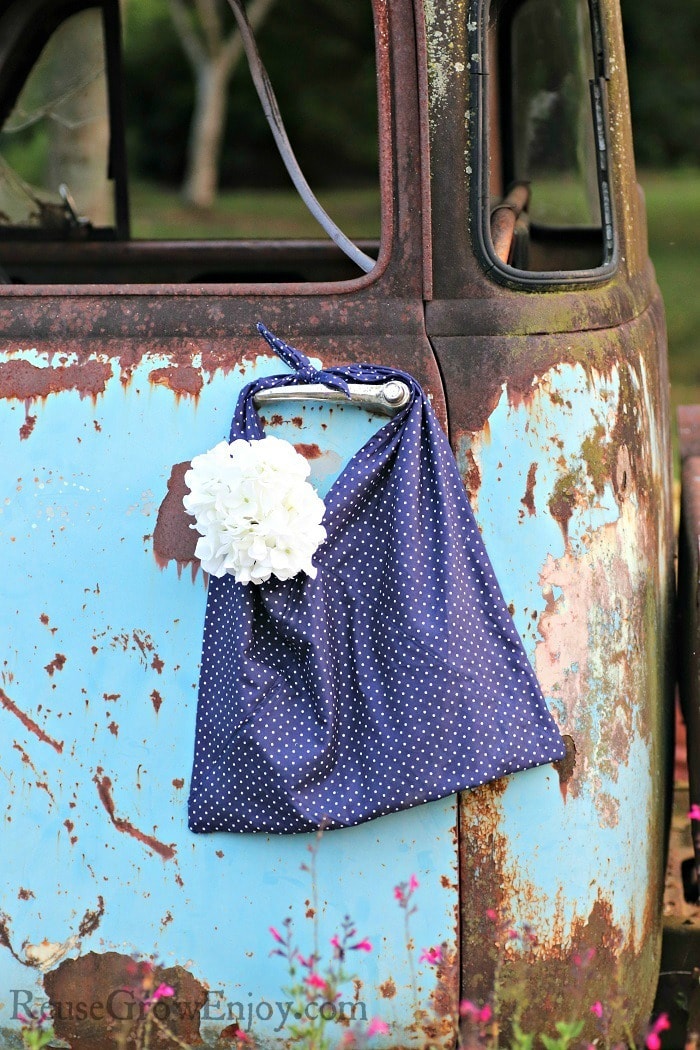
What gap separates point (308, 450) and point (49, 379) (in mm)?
395

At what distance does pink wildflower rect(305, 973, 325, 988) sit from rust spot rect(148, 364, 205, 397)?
82 centimetres

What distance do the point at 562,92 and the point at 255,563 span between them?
2023mm

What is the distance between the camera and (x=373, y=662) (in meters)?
1.73

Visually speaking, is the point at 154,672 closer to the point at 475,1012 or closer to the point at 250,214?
the point at 475,1012

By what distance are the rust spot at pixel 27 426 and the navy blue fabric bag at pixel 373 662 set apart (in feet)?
1.02

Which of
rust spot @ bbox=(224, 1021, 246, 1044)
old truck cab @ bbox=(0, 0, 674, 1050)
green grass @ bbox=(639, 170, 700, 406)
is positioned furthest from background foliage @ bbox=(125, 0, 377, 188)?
rust spot @ bbox=(224, 1021, 246, 1044)

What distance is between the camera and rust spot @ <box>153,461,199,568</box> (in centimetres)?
180

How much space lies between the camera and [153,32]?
21625mm

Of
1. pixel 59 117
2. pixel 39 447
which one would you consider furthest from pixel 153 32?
pixel 39 447

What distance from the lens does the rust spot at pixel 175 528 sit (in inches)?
71.0

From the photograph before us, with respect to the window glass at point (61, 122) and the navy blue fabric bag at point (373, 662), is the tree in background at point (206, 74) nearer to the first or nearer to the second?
the window glass at point (61, 122)

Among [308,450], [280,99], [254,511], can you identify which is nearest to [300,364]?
[308,450]

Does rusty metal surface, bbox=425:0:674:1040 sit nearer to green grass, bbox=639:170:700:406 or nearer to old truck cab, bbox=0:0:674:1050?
old truck cab, bbox=0:0:674:1050

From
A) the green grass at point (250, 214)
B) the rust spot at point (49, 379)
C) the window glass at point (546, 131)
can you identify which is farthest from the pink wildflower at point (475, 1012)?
the green grass at point (250, 214)
